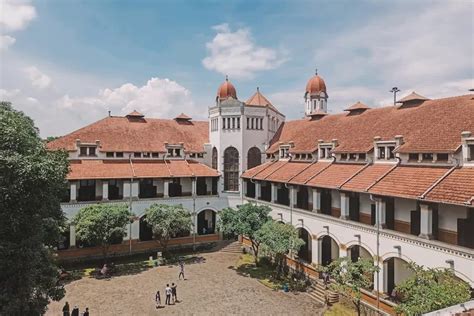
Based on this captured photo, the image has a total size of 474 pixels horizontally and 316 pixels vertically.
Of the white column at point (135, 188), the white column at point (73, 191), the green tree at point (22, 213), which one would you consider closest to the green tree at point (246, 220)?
the white column at point (135, 188)

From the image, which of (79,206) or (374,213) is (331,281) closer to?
(374,213)

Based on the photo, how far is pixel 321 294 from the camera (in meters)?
22.5

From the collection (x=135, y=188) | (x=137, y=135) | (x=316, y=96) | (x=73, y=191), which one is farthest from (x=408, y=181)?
(x=316, y=96)

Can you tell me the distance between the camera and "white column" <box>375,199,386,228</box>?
65.8 feet

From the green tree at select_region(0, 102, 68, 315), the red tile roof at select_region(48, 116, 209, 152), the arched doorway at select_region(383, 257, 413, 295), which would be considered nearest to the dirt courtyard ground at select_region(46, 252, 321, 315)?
the arched doorway at select_region(383, 257, 413, 295)

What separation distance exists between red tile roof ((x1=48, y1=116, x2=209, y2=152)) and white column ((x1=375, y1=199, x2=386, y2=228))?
21797 millimetres

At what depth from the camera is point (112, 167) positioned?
3200 cm

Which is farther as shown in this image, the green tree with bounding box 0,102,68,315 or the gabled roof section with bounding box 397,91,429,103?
the gabled roof section with bounding box 397,91,429,103

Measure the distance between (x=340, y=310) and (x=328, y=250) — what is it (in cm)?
589

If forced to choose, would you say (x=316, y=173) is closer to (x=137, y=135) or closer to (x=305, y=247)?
(x=305, y=247)

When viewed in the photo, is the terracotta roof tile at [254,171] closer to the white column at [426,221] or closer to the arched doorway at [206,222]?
the arched doorway at [206,222]

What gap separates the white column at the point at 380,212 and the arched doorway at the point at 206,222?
18997mm

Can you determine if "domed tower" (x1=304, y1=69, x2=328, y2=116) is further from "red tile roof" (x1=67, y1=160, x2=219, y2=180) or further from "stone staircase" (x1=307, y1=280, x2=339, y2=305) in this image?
"stone staircase" (x1=307, y1=280, x2=339, y2=305)

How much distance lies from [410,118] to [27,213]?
24025 mm
